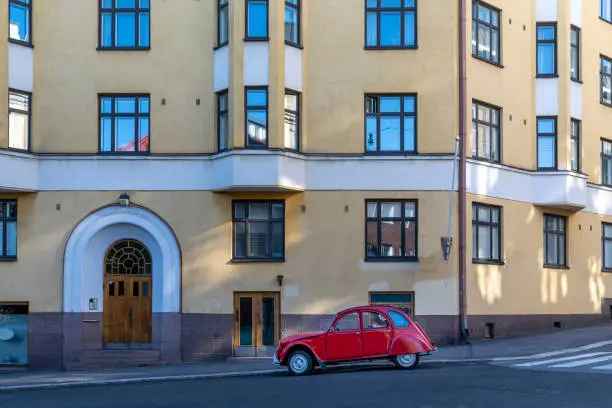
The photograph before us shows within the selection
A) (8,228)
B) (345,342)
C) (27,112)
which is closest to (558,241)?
(345,342)

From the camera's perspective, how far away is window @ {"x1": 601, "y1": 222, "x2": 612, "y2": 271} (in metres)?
34.1

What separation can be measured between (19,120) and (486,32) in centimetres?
1390

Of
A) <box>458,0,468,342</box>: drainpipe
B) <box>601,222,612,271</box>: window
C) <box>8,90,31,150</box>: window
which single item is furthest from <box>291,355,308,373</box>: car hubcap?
<box>601,222,612,271</box>: window

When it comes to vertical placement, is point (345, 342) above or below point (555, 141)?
below

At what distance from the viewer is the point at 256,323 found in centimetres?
2764

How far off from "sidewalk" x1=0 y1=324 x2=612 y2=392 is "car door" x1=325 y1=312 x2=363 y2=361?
80.3 inches

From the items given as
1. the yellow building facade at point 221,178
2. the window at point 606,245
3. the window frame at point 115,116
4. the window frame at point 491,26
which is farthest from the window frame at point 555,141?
the window frame at point 115,116

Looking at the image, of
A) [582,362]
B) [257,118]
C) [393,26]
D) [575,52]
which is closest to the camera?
[582,362]

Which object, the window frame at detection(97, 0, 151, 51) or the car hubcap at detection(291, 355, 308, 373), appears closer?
the car hubcap at detection(291, 355, 308, 373)

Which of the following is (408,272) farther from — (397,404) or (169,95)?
(397,404)

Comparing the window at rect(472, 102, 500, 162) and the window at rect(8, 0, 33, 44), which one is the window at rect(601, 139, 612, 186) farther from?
the window at rect(8, 0, 33, 44)

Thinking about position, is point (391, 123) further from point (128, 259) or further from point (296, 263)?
point (128, 259)

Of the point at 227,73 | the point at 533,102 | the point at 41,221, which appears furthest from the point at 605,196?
the point at 41,221

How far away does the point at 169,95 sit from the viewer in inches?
1109
